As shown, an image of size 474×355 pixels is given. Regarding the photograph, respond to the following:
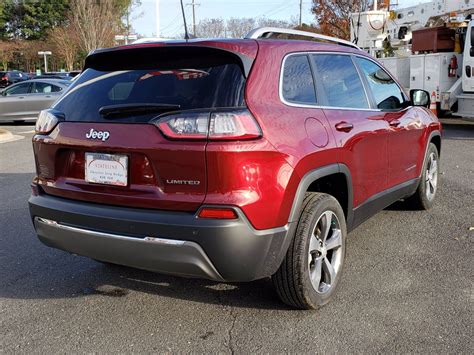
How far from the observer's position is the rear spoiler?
3.05 meters

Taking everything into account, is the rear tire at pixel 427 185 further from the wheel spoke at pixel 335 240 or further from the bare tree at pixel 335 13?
the bare tree at pixel 335 13

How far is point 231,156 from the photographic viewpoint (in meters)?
2.80

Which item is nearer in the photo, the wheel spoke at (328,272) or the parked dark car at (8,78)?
the wheel spoke at (328,272)

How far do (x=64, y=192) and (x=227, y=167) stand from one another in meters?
1.19

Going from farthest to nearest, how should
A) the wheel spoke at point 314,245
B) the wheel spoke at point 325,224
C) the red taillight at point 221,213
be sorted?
the wheel spoke at point 325,224, the wheel spoke at point 314,245, the red taillight at point 221,213

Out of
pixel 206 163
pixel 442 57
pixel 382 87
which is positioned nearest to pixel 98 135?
pixel 206 163

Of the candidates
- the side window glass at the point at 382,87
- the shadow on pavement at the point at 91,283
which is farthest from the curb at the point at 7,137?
the side window glass at the point at 382,87

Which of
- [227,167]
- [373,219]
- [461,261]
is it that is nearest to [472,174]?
[373,219]

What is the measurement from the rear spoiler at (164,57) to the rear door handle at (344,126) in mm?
928

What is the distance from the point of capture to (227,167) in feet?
A: 9.18

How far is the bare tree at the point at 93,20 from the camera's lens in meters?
32.6

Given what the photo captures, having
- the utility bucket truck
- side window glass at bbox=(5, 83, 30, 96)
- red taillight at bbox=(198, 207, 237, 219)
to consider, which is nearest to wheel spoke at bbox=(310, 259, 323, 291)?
red taillight at bbox=(198, 207, 237, 219)

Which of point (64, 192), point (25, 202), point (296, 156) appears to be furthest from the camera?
point (25, 202)

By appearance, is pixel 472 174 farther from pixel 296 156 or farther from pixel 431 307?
pixel 296 156
